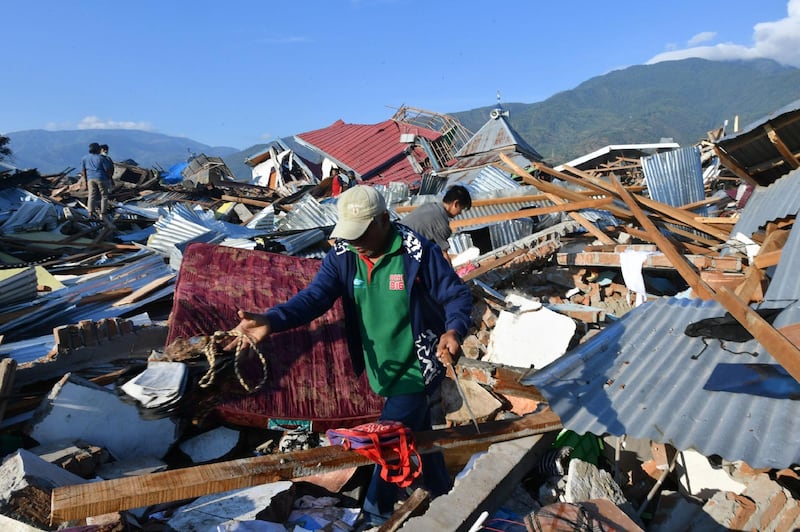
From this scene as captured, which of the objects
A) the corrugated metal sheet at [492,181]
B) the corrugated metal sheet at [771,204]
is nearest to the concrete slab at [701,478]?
the corrugated metal sheet at [771,204]

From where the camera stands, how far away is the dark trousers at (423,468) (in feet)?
8.78

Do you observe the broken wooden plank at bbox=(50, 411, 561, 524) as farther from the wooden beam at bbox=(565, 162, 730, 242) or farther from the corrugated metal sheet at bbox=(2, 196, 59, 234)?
the corrugated metal sheet at bbox=(2, 196, 59, 234)

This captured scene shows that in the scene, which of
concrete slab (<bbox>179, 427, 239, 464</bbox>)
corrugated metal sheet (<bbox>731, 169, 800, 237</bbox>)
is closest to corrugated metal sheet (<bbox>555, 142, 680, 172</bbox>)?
corrugated metal sheet (<bbox>731, 169, 800, 237</bbox>)

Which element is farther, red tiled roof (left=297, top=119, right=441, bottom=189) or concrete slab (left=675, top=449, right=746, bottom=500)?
red tiled roof (left=297, top=119, right=441, bottom=189)

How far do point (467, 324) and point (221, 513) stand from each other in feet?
4.57

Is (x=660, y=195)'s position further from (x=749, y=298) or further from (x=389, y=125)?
(x=389, y=125)

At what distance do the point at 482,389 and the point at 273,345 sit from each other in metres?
1.55

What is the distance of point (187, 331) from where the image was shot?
3508 mm

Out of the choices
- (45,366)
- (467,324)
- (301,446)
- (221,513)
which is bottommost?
(301,446)

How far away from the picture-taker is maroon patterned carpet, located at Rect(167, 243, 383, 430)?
11.5ft

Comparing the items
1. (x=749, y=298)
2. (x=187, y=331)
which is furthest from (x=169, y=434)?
(x=749, y=298)

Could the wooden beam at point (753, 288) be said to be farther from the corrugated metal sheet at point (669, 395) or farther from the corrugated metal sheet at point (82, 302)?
the corrugated metal sheet at point (82, 302)

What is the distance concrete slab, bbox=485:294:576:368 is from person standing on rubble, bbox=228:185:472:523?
1859 mm

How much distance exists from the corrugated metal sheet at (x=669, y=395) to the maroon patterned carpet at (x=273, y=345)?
146cm
